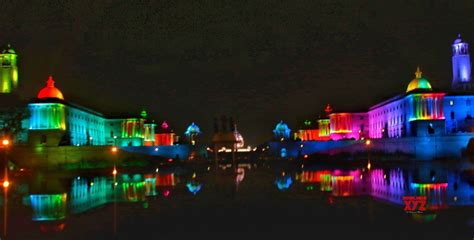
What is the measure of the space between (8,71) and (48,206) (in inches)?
3331

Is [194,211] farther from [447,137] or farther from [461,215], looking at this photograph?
[447,137]

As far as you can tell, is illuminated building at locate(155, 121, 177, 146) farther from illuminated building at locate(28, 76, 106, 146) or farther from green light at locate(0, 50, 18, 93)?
green light at locate(0, 50, 18, 93)

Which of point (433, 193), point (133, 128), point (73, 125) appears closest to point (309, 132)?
point (133, 128)

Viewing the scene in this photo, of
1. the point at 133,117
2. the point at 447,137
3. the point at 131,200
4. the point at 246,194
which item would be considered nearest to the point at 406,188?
the point at 246,194

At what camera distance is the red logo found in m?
22.4

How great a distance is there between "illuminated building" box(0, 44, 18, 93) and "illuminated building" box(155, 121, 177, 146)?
151ft

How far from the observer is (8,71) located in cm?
10188

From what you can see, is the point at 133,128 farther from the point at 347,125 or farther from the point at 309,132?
the point at 347,125

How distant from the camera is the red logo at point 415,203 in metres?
22.4

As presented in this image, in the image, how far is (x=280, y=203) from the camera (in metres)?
A: 26.0

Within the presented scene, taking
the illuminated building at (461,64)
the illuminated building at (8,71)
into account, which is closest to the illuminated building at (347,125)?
the illuminated building at (461,64)

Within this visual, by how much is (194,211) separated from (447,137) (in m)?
67.2

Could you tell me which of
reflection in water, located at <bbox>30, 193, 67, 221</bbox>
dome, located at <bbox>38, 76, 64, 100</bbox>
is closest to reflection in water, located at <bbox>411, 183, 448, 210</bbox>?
reflection in water, located at <bbox>30, 193, 67, 221</bbox>

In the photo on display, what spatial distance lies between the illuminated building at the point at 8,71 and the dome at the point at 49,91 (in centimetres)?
1095
